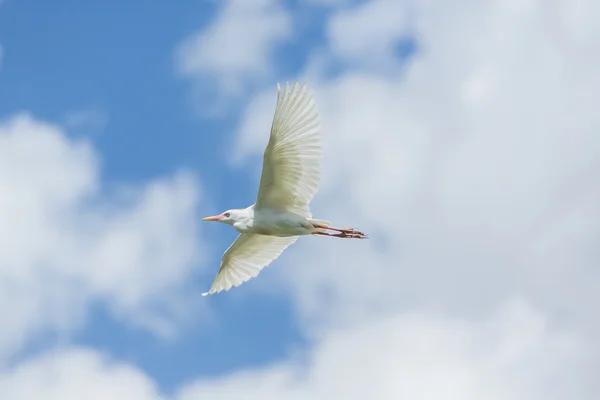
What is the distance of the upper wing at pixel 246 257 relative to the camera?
19703 millimetres

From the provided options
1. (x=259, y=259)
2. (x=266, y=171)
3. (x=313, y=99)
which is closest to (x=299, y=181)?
(x=266, y=171)

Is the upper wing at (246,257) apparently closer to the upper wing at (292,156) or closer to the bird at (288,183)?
the bird at (288,183)

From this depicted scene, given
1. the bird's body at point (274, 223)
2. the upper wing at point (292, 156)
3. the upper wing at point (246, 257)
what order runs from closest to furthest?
the upper wing at point (292, 156) < the bird's body at point (274, 223) < the upper wing at point (246, 257)

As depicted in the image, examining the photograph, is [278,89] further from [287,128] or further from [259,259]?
[259,259]

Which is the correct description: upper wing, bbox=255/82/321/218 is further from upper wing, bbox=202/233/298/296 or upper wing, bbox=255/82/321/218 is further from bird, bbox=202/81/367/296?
upper wing, bbox=202/233/298/296

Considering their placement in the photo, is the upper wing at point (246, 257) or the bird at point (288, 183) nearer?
the bird at point (288, 183)

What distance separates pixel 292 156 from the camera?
1714cm

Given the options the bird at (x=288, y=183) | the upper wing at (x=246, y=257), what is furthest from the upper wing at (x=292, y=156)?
the upper wing at (x=246, y=257)

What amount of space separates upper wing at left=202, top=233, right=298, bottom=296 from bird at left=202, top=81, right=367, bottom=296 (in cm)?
3

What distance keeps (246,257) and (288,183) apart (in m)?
3.01

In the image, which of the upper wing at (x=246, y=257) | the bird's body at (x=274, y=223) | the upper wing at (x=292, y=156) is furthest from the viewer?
the upper wing at (x=246, y=257)

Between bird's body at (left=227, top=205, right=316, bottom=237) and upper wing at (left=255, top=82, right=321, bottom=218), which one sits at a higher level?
upper wing at (left=255, top=82, right=321, bottom=218)

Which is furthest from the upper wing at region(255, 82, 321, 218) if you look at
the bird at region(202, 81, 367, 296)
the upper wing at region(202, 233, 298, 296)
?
the upper wing at region(202, 233, 298, 296)

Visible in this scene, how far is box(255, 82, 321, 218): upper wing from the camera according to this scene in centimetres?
1656
